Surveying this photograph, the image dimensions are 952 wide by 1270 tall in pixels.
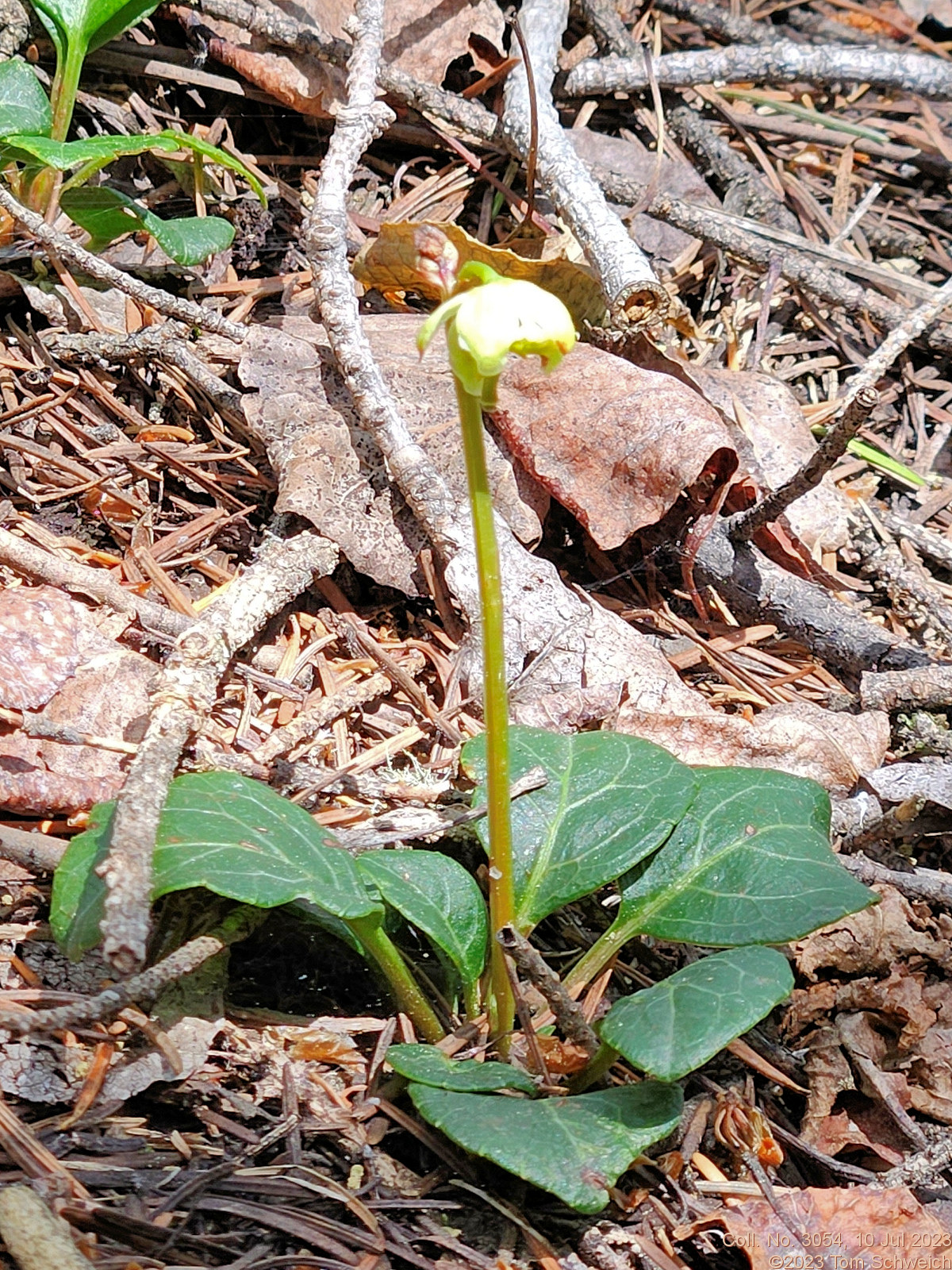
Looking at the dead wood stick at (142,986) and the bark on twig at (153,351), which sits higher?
the bark on twig at (153,351)

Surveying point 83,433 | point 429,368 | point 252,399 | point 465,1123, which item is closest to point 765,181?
point 429,368

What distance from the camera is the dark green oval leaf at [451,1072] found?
1306 mm

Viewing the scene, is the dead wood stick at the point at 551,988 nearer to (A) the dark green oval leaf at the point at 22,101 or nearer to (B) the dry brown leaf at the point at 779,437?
(B) the dry brown leaf at the point at 779,437

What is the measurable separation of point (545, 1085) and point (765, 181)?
2.64 metres

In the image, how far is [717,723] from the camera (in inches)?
76.7

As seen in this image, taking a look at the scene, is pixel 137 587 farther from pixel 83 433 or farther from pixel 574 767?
pixel 574 767

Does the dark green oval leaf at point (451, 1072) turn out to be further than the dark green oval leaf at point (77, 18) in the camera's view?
No

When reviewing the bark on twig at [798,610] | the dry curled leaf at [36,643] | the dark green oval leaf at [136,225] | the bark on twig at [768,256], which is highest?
the bark on twig at [768,256]

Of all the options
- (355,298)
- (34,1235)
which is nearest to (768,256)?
(355,298)

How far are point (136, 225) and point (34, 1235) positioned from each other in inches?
74.4

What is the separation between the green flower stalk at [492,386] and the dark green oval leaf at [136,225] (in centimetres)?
110

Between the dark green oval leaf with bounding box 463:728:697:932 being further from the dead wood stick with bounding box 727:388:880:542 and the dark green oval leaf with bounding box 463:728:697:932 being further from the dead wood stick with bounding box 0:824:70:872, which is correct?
the dead wood stick with bounding box 727:388:880:542

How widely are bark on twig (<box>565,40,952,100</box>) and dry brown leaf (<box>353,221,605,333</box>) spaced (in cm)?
85

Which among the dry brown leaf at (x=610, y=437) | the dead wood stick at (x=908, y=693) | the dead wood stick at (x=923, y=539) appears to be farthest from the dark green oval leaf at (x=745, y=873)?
the dead wood stick at (x=923, y=539)
